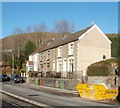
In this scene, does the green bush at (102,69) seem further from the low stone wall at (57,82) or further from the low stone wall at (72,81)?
the low stone wall at (57,82)

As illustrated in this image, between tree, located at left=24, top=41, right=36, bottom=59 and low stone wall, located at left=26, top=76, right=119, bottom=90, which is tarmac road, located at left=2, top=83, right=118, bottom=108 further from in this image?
tree, located at left=24, top=41, right=36, bottom=59

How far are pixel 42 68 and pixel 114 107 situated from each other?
30.9 meters

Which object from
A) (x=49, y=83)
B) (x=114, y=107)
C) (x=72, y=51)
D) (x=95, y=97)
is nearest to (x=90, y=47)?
(x=72, y=51)

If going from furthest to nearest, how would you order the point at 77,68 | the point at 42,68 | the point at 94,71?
1. the point at 42,68
2. the point at 77,68
3. the point at 94,71

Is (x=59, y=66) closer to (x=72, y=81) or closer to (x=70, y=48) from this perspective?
(x=70, y=48)

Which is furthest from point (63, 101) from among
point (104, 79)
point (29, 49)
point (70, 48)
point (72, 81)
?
point (29, 49)

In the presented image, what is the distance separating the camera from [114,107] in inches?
543

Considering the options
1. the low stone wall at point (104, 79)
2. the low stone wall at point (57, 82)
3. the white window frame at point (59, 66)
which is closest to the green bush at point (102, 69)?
the low stone wall at point (104, 79)

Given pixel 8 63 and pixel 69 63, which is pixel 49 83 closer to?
pixel 69 63

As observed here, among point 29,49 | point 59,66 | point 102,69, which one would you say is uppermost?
point 29,49

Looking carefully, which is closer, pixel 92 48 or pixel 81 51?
→ pixel 81 51

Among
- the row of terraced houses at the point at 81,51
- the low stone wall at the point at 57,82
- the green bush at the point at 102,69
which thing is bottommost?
the low stone wall at the point at 57,82

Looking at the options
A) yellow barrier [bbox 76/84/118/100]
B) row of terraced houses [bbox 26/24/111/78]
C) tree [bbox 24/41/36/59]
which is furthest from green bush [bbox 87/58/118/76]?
tree [bbox 24/41/36/59]

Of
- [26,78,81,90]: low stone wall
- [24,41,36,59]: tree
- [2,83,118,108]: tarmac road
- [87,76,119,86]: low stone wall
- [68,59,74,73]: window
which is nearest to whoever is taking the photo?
[2,83,118,108]: tarmac road
